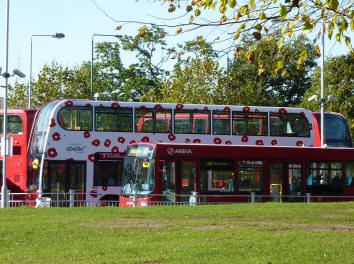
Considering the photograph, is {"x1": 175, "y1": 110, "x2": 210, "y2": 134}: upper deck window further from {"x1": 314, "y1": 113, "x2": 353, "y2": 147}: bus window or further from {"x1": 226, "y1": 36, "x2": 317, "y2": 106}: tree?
{"x1": 226, "y1": 36, "x2": 317, "y2": 106}: tree

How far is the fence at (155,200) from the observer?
1120 inches

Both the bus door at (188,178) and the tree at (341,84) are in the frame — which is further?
the tree at (341,84)

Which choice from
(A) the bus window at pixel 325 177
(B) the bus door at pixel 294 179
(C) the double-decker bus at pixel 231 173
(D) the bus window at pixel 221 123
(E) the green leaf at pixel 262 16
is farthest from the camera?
(D) the bus window at pixel 221 123

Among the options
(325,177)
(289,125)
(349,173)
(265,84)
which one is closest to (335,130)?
(289,125)

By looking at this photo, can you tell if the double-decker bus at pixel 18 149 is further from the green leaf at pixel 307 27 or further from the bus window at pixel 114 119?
the green leaf at pixel 307 27

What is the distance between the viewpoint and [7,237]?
675 inches

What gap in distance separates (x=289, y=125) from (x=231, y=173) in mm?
5070

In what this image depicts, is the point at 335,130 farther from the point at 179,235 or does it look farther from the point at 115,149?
the point at 179,235

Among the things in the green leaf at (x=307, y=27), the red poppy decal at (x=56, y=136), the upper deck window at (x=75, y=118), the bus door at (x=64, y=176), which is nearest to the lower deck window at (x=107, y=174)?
the bus door at (x=64, y=176)

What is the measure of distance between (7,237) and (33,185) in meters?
15.3

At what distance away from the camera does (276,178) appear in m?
31.4

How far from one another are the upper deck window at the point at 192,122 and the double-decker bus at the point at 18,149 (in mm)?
6664

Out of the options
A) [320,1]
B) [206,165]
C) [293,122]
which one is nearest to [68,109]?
[206,165]

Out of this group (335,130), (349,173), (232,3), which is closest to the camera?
(232,3)
